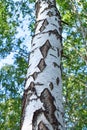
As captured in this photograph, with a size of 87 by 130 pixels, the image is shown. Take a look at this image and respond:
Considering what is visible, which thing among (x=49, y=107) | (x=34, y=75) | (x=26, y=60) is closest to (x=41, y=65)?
(x=34, y=75)

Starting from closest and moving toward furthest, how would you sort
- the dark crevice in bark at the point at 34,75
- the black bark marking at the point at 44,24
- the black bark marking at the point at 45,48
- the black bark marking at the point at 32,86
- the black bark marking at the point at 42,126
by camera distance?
the black bark marking at the point at 42,126 → the black bark marking at the point at 32,86 → the dark crevice in bark at the point at 34,75 → the black bark marking at the point at 45,48 → the black bark marking at the point at 44,24

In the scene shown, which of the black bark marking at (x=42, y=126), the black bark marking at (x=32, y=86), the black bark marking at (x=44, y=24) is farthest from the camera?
the black bark marking at (x=44, y=24)

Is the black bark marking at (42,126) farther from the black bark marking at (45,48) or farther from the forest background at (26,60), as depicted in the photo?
the forest background at (26,60)

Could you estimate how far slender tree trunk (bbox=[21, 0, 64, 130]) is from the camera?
1878 millimetres

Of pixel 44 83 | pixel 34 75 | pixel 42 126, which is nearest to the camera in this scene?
pixel 42 126

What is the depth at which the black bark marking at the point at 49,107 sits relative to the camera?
1874mm

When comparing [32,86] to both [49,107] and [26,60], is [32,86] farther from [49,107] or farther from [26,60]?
[26,60]

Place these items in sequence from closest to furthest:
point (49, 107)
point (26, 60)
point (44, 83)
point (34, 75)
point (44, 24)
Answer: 1. point (49, 107)
2. point (44, 83)
3. point (34, 75)
4. point (44, 24)
5. point (26, 60)

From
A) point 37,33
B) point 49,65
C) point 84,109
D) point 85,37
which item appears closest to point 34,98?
point 49,65

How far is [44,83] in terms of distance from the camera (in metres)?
2.13

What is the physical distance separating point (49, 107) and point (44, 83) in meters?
0.23

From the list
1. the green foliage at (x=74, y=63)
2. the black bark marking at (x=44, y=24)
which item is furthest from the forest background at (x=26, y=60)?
the black bark marking at (x=44, y=24)

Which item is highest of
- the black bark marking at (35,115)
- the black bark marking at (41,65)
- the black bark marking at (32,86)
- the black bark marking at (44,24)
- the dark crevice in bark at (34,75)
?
the black bark marking at (44,24)

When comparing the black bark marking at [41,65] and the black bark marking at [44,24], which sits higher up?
the black bark marking at [44,24]
